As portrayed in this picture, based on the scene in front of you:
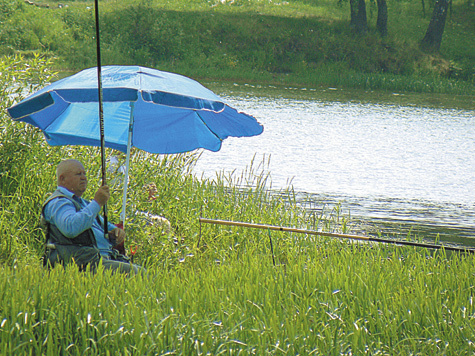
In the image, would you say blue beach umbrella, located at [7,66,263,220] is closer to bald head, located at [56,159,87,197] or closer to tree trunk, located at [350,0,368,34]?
bald head, located at [56,159,87,197]

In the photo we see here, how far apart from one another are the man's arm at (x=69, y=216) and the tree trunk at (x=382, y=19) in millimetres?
36714

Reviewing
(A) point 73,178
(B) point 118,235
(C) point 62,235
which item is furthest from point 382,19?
(C) point 62,235

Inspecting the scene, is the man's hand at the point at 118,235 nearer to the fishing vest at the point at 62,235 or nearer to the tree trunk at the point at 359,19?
the fishing vest at the point at 62,235

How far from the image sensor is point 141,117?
253 inches

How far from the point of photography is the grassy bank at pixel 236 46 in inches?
1283

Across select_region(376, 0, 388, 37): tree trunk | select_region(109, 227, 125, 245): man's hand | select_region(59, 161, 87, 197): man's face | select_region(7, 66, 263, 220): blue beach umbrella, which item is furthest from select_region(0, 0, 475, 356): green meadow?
select_region(376, 0, 388, 37): tree trunk

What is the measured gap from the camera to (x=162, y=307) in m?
4.11

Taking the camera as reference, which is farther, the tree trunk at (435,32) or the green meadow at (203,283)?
the tree trunk at (435,32)

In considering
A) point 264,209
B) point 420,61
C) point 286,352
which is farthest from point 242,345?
point 420,61

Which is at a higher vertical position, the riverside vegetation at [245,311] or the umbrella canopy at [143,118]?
the umbrella canopy at [143,118]

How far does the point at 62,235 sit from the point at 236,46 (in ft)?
105

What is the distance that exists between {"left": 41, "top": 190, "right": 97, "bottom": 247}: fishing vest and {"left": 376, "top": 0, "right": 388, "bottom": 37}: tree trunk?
120 ft

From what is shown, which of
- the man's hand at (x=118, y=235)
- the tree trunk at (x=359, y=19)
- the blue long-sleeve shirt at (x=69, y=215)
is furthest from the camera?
the tree trunk at (x=359, y=19)

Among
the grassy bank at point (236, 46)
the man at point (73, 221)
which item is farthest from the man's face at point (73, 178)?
the grassy bank at point (236, 46)
